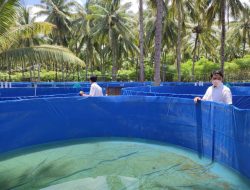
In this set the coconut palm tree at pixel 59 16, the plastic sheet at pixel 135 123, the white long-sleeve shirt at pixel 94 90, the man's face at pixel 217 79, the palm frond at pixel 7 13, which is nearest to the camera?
the plastic sheet at pixel 135 123

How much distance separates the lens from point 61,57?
12.4 m

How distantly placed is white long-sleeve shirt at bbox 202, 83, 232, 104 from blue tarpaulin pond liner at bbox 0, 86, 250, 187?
226 millimetres

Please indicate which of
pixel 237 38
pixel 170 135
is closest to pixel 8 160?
pixel 170 135

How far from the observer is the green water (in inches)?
251

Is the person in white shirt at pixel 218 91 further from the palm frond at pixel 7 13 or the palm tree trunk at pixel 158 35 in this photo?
the palm tree trunk at pixel 158 35

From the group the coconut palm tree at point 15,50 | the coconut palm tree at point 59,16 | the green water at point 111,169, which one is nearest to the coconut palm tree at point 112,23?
the coconut palm tree at point 59,16

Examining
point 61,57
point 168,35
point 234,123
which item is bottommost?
point 234,123

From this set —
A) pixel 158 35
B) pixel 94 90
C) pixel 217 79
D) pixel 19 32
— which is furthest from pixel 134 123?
pixel 158 35

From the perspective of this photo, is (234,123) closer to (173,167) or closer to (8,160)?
(173,167)

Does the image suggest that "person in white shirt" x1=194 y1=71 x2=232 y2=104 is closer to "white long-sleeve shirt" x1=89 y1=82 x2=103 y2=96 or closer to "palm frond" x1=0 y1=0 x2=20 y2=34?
"white long-sleeve shirt" x1=89 y1=82 x2=103 y2=96

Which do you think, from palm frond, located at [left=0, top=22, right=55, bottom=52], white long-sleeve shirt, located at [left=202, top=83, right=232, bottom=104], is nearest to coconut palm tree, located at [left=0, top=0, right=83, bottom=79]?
palm frond, located at [left=0, top=22, right=55, bottom=52]

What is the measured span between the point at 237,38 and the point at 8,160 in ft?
152

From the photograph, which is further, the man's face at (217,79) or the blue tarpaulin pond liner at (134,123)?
the man's face at (217,79)

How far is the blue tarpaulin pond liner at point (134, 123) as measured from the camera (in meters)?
6.75
